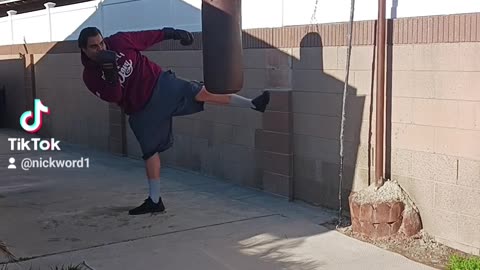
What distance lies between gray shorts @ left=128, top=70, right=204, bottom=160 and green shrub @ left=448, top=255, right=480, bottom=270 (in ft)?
10.6

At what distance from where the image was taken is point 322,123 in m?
7.03

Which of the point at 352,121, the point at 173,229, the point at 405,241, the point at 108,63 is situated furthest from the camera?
the point at 352,121

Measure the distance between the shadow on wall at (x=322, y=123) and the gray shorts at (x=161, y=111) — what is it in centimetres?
117

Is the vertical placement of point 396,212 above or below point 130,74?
below

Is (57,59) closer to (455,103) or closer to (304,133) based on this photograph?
(304,133)

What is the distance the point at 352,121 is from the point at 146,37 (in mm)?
2319

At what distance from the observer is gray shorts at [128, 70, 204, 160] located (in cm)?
712

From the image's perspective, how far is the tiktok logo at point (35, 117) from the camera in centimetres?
1419

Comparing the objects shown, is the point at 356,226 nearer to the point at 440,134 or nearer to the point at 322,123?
the point at 440,134

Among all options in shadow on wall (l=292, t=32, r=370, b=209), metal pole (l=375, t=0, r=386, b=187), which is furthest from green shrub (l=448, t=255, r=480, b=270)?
shadow on wall (l=292, t=32, r=370, b=209)

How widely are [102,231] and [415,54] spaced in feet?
11.0

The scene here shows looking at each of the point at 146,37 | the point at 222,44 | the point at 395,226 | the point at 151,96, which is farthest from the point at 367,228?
the point at 222,44

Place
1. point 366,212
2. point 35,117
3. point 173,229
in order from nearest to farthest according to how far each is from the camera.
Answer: point 366,212
point 173,229
point 35,117

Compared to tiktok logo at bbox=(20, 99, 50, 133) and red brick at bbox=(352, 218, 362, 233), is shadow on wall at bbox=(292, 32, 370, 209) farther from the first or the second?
tiktok logo at bbox=(20, 99, 50, 133)
